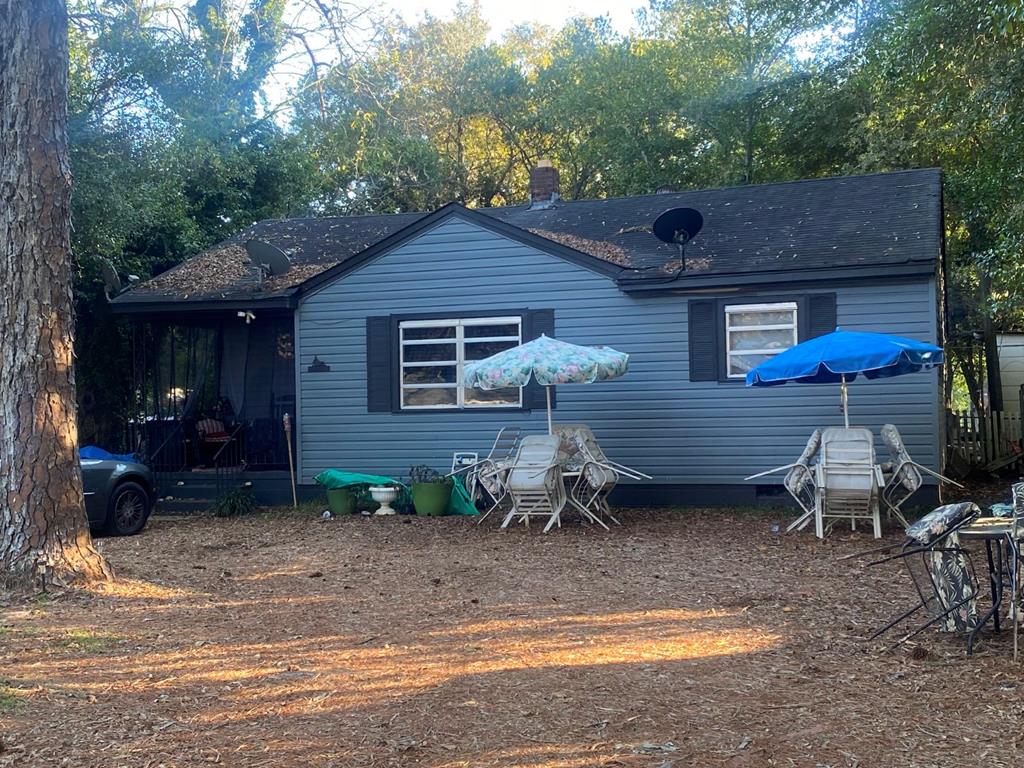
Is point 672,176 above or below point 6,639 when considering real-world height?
above

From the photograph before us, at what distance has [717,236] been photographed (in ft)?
38.2

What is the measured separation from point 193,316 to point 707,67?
16.1 metres

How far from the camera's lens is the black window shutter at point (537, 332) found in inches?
450

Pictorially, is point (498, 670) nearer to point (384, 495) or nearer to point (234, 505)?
point (384, 495)

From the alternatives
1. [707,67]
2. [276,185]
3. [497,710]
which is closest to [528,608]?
[497,710]

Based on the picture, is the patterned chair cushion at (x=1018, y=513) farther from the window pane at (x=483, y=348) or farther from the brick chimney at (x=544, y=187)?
the brick chimney at (x=544, y=187)

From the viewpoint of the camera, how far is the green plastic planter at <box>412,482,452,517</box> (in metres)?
10.9

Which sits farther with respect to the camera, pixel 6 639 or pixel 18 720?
pixel 6 639

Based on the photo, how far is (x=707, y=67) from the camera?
24.1 m

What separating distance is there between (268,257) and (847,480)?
7.62 m

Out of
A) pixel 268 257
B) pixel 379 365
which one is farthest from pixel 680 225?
pixel 268 257

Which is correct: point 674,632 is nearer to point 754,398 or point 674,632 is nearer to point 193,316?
point 754,398

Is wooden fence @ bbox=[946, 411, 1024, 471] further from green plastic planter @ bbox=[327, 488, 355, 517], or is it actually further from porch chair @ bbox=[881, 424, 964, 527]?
green plastic planter @ bbox=[327, 488, 355, 517]

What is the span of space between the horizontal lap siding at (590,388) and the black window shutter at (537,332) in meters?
0.09
